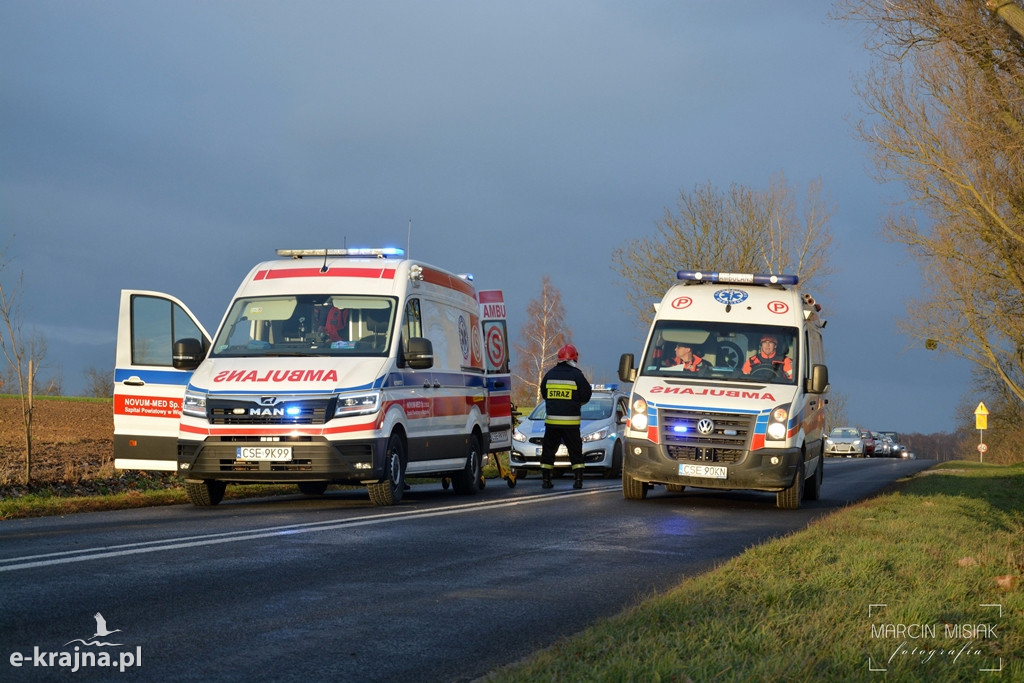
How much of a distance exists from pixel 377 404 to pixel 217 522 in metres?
2.34

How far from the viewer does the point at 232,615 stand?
6457 mm

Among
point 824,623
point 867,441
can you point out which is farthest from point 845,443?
point 824,623

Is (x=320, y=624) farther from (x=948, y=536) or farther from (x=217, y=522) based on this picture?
(x=948, y=536)

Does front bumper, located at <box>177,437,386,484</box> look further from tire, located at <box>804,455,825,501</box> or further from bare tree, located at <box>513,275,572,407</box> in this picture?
bare tree, located at <box>513,275,572,407</box>

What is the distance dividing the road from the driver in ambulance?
248cm

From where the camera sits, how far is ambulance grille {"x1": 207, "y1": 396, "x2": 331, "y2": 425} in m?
12.6

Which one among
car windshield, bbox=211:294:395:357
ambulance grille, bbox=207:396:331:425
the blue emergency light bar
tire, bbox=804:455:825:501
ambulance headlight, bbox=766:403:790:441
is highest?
the blue emergency light bar

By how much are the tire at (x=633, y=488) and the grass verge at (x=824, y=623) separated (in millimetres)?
5650

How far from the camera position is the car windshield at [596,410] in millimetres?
22891

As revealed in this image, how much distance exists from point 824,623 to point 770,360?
379 inches

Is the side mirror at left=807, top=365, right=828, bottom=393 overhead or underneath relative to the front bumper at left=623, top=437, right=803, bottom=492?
overhead

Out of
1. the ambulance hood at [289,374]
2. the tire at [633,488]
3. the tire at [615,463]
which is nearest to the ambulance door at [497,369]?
the tire at [633,488]

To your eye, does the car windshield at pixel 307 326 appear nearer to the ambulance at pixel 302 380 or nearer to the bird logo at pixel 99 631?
the ambulance at pixel 302 380

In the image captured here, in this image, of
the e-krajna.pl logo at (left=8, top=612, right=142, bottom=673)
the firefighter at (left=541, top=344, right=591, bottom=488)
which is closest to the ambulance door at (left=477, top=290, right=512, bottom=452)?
the firefighter at (left=541, top=344, right=591, bottom=488)
